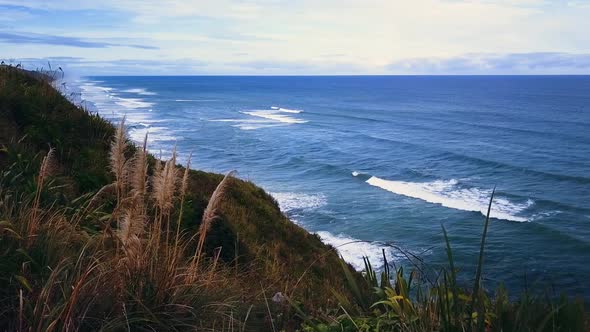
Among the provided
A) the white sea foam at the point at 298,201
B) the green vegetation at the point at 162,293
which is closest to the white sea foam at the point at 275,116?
the white sea foam at the point at 298,201

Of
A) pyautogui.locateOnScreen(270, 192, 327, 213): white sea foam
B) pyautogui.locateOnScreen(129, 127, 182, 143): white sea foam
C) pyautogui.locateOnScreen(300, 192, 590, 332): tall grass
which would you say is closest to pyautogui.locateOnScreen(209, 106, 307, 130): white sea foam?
pyautogui.locateOnScreen(129, 127, 182, 143): white sea foam

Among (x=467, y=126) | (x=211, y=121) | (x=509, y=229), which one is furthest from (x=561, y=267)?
(x=211, y=121)

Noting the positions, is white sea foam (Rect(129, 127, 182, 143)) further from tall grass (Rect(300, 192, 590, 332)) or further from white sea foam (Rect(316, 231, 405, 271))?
tall grass (Rect(300, 192, 590, 332))

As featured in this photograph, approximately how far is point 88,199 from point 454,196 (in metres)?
28.2

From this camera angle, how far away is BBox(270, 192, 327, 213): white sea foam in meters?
29.3

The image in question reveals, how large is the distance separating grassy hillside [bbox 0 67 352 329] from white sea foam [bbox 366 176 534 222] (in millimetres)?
17860

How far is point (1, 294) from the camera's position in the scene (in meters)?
3.37

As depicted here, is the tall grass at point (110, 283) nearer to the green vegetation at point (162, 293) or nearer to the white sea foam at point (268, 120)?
the green vegetation at point (162, 293)

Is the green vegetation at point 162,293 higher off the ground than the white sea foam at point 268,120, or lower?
higher

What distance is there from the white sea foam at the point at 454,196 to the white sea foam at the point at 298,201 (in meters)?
5.16

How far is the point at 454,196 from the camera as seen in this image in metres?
32.0

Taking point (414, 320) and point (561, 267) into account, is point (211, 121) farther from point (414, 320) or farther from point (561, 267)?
point (414, 320)

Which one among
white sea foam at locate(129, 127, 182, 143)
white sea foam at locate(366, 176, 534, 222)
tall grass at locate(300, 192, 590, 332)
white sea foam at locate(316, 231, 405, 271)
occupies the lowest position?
white sea foam at locate(316, 231, 405, 271)

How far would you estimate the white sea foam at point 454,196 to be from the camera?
95.3 ft
